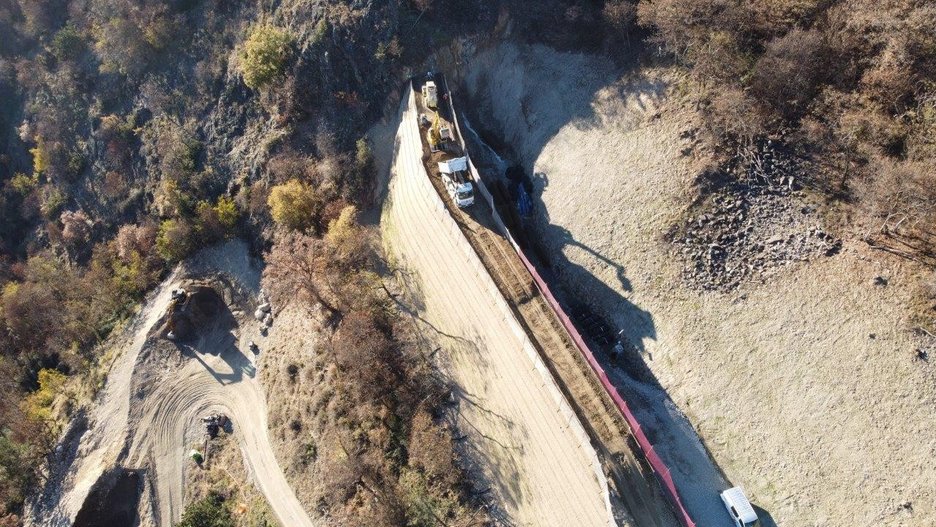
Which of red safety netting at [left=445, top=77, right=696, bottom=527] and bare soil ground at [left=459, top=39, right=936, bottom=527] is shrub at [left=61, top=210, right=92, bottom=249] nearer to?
red safety netting at [left=445, top=77, right=696, bottom=527]

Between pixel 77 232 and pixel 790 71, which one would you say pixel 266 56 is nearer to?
pixel 77 232

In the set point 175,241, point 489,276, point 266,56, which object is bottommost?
point 489,276

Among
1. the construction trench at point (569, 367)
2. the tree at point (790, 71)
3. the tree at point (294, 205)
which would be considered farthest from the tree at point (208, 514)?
the tree at point (790, 71)

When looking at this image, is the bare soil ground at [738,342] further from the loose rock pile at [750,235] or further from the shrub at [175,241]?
the shrub at [175,241]

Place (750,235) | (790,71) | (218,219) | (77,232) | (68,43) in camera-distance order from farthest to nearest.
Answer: (68,43) → (77,232) → (218,219) → (750,235) → (790,71)

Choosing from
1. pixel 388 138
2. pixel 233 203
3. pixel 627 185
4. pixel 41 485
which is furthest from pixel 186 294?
pixel 627 185

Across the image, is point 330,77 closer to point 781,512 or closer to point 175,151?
point 175,151

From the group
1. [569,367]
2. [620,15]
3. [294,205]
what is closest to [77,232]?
[294,205]
